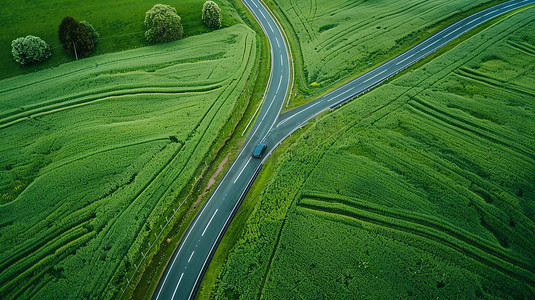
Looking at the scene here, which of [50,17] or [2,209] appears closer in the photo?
[2,209]

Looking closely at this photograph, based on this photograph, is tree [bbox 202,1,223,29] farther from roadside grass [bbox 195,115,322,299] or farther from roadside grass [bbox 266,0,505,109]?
roadside grass [bbox 195,115,322,299]

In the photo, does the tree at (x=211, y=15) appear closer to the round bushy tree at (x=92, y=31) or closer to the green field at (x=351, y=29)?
the green field at (x=351, y=29)

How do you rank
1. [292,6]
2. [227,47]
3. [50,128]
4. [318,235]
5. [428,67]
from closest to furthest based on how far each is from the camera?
[318,235]
[50,128]
[428,67]
[227,47]
[292,6]

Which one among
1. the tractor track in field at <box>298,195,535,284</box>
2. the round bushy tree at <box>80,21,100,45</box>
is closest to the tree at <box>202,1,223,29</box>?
the round bushy tree at <box>80,21,100,45</box>

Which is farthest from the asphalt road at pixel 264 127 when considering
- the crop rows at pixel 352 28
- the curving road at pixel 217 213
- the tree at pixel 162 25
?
the tree at pixel 162 25

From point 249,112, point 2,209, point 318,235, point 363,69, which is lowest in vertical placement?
point 318,235

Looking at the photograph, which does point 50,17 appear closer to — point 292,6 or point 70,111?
point 70,111

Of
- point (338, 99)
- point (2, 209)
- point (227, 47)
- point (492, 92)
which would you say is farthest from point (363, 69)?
point (2, 209)
